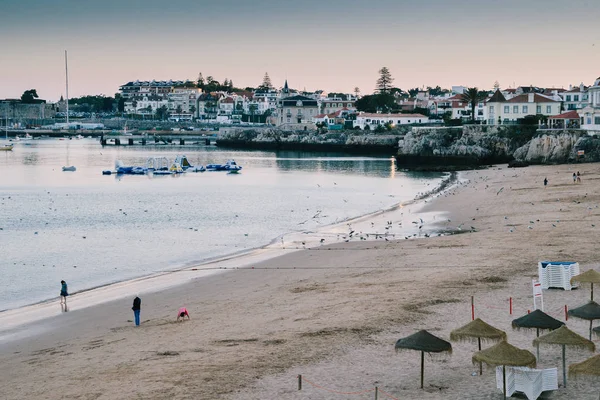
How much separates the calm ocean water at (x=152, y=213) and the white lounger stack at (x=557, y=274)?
16.0 meters

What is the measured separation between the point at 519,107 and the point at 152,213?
64.0m

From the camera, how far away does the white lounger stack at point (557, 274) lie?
69.2 ft

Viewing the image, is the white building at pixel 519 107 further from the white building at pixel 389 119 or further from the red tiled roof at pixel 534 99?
the white building at pixel 389 119

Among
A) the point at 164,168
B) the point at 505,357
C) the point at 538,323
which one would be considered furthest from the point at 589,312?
the point at 164,168

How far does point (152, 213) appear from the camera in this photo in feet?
171

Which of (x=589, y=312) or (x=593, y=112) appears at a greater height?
(x=593, y=112)

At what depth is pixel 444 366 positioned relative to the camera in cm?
1545

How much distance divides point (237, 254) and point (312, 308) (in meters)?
13.9

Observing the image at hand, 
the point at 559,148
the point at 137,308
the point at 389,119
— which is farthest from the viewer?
the point at 389,119

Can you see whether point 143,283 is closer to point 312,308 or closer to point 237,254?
point 237,254

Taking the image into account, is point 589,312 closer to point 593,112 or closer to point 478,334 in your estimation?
point 478,334

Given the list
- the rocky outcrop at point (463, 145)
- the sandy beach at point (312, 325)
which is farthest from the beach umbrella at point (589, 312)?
the rocky outcrop at point (463, 145)

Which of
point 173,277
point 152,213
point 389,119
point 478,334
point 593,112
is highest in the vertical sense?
point 389,119

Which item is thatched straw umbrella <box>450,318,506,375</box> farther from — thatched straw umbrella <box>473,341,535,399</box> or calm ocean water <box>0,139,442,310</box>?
calm ocean water <box>0,139,442,310</box>
